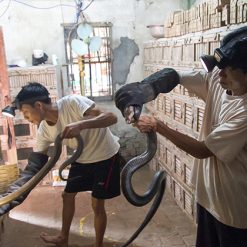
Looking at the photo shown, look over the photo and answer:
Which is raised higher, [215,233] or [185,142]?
[185,142]

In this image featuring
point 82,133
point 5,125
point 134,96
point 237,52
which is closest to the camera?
point 237,52

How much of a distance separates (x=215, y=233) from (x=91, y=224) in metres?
1.70

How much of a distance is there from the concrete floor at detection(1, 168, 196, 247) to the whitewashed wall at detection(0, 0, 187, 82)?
1991 mm

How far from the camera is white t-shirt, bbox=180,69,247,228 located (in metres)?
1.22

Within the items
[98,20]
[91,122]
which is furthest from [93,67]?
[91,122]

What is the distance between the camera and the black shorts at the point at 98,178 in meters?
2.26

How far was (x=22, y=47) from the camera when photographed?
13.9ft

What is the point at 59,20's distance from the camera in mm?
4277

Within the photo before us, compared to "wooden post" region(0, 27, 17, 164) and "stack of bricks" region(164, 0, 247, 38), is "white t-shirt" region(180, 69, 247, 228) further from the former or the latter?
"wooden post" region(0, 27, 17, 164)

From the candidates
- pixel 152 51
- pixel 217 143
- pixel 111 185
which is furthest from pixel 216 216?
pixel 152 51

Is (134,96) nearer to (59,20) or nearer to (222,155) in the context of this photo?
(222,155)

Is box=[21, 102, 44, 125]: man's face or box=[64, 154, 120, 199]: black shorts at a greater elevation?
box=[21, 102, 44, 125]: man's face

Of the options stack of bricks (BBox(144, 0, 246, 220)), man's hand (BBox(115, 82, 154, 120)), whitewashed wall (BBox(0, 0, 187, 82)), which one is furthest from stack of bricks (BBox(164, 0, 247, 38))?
whitewashed wall (BBox(0, 0, 187, 82))

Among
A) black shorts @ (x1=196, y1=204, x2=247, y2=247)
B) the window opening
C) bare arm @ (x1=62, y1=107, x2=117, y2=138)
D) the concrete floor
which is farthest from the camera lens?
the window opening
